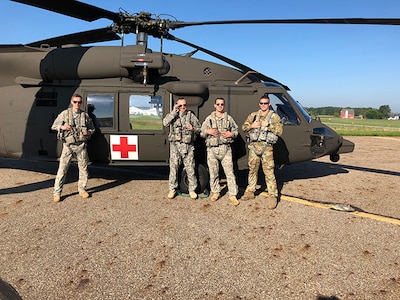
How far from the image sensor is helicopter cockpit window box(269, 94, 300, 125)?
6262 mm

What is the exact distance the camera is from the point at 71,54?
606cm

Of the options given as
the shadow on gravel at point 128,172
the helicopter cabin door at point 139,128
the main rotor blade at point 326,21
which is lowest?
the shadow on gravel at point 128,172

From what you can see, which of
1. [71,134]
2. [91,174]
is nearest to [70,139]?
[71,134]

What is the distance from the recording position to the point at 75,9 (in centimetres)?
493

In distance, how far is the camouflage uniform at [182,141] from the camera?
5.39 metres

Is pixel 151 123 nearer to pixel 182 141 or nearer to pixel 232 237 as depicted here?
pixel 182 141

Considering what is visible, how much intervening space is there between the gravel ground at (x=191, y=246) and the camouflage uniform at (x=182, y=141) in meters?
0.59

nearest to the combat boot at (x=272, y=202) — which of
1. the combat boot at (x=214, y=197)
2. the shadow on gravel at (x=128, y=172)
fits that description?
the combat boot at (x=214, y=197)

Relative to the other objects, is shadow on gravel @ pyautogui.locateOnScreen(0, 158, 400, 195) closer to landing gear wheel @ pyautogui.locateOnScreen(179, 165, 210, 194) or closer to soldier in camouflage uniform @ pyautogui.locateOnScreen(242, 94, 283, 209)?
landing gear wheel @ pyautogui.locateOnScreen(179, 165, 210, 194)

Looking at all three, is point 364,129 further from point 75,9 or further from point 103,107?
point 75,9

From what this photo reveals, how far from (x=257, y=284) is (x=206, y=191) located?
2.98 meters

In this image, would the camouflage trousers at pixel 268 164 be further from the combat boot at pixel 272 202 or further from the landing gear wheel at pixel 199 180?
the landing gear wheel at pixel 199 180

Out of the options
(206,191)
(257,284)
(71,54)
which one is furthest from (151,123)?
(257,284)

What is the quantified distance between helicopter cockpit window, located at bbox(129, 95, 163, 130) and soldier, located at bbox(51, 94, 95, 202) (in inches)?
37.1
